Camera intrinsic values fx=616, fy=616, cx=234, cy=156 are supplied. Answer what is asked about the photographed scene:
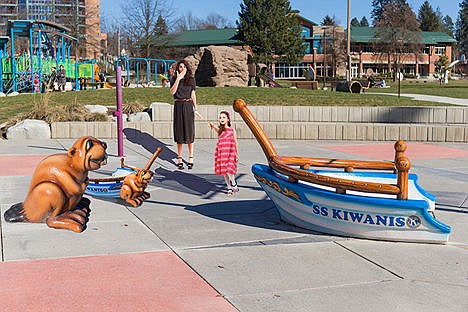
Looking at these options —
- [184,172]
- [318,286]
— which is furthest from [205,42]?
[318,286]

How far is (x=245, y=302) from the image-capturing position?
431cm

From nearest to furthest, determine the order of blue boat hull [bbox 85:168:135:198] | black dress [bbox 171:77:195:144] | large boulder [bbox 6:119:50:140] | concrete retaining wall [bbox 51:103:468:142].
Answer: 1. blue boat hull [bbox 85:168:135:198]
2. black dress [bbox 171:77:195:144]
3. large boulder [bbox 6:119:50:140]
4. concrete retaining wall [bbox 51:103:468:142]

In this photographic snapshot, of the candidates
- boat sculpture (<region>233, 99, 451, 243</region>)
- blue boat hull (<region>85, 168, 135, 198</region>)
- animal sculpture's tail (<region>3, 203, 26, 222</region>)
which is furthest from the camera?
blue boat hull (<region>85, 168, 135, 198</region>)

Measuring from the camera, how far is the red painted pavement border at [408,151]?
41.7 ft

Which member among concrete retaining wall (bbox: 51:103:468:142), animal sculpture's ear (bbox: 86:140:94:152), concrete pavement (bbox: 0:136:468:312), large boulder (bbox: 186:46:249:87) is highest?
large boulder (bbox: 186:46:249:87)

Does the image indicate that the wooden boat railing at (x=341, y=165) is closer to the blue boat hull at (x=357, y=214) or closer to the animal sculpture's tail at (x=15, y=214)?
the blue boat hull at (x=357, y=214)

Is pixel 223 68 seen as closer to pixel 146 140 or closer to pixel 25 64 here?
pixel 25 64

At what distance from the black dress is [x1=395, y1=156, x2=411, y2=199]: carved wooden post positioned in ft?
18.6

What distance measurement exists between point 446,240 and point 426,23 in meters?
121

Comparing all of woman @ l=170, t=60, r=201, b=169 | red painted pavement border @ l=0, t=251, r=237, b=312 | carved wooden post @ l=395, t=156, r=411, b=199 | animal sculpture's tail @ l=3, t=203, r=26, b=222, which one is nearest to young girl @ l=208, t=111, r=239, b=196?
woman @ l=170, t=60, r=201, b=169

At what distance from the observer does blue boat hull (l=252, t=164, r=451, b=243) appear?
18.5 feet

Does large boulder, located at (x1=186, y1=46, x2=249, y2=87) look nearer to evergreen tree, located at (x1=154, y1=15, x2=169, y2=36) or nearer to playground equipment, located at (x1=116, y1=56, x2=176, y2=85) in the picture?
playground equipment, located at (x1=116, y1=56, x2=176, y2=85)

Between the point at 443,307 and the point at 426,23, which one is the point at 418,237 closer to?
the point at 443,307

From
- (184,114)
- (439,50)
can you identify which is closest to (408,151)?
(184,114)
